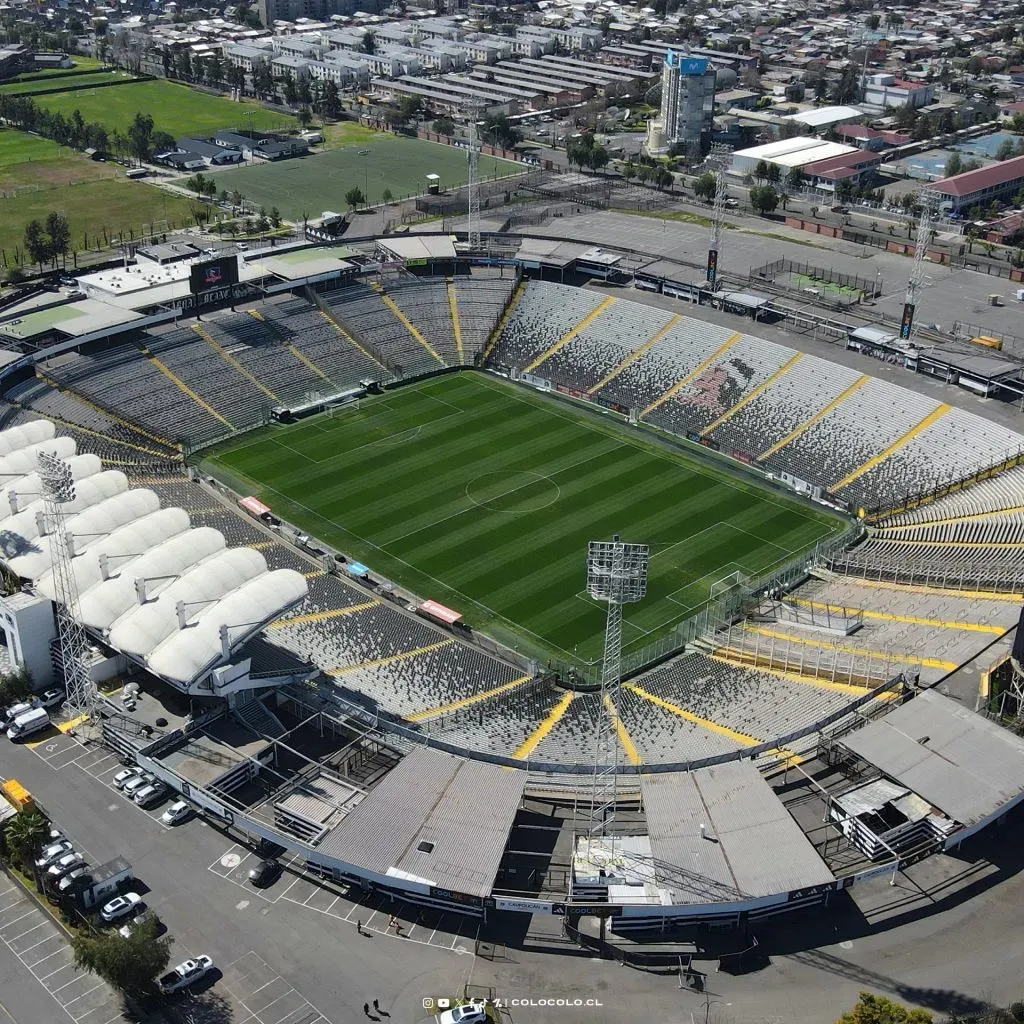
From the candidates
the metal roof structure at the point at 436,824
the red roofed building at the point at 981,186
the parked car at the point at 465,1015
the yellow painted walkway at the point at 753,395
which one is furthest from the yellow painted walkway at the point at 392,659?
the red roofed building at the point at 981,186

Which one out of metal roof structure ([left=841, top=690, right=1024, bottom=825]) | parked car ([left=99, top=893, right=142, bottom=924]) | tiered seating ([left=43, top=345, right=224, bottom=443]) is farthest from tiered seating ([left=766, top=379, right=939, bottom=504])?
parked car ([left=99, top=893, right=142, bottom=924])

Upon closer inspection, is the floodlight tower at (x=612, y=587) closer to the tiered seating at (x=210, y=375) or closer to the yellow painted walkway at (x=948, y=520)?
the yellow painted walkway at (x=948, y=520)

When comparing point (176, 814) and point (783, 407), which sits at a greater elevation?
point (783, 407)

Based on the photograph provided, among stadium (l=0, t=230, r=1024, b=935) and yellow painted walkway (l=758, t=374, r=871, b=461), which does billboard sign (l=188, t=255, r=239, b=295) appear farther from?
yellow painted walkway (l=758, t=374, r=871, b=461)

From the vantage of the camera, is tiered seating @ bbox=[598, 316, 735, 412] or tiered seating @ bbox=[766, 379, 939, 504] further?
tiered seating @ bbox=[598, 316, 735, 412]

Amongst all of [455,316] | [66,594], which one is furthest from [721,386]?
[66,594]

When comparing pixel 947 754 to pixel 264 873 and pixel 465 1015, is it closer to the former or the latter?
pixel 465 1015
